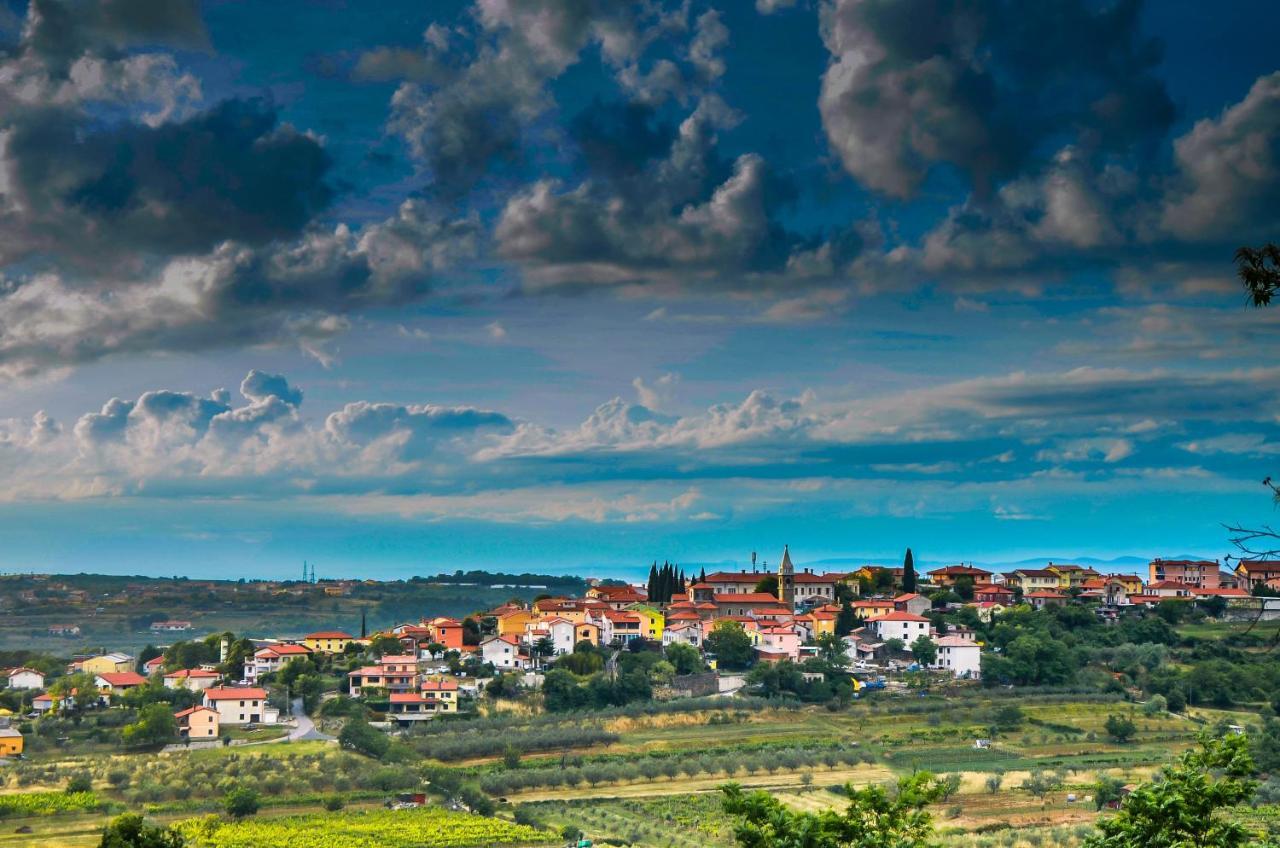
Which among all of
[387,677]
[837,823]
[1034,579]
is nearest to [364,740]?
[387,677]

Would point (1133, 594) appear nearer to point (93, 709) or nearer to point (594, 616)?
point (594, 616)

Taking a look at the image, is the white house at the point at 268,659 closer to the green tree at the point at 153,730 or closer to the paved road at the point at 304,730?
the paved road at the point at 304,730

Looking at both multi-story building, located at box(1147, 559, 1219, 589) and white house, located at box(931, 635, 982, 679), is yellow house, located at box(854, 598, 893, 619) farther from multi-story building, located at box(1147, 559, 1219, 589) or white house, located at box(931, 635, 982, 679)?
multi-story building, located at box(1147, 559, 1219, 589)

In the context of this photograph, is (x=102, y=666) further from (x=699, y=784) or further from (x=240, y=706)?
(x=699, y=784)

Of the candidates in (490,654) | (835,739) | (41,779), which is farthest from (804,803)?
(490,654)

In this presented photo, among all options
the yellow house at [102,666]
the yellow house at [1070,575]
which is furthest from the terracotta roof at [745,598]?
the yellow house at [102,666]

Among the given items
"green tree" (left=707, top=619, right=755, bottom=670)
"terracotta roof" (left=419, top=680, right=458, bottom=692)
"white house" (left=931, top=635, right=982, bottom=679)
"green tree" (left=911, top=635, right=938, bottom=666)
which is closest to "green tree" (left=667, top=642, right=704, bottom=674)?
"green tree" (left=707, top=619, right=755, bottom=670)

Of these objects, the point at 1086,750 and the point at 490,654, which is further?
the point at 490,654
